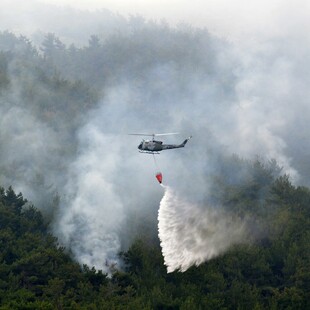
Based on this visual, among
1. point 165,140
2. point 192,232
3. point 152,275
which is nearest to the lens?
point 152,275

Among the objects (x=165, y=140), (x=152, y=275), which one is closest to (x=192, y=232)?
(x=152, y=275)

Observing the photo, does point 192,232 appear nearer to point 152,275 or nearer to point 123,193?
point 152,275

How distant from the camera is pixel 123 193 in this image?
76.6m

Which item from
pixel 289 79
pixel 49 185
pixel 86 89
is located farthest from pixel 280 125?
pixel 49 185

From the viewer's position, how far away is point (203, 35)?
138375mm

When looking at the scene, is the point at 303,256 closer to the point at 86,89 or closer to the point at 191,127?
the point at 191,127

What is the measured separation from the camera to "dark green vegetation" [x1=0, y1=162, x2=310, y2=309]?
50875 millimetres

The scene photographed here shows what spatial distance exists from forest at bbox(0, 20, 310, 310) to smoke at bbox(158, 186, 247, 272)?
947mm

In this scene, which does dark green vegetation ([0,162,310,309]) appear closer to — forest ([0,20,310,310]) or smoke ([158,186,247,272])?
forest ([0,20,310,310])

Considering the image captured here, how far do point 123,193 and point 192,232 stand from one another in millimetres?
15688

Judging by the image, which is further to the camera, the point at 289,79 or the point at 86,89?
the point at 289,79

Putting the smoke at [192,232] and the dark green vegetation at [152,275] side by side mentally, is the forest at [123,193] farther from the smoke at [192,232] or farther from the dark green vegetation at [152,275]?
the smoke at [192,232]

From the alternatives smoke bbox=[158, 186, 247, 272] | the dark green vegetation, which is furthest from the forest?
smoke bbox=[158, 186, 247, 272]

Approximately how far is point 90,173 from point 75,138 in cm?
1064
